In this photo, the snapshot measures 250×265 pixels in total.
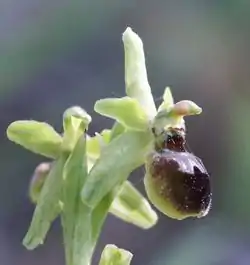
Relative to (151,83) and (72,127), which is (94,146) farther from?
(151,83)

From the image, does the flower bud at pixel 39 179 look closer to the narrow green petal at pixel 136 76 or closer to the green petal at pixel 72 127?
the green petal at pixel 72 127

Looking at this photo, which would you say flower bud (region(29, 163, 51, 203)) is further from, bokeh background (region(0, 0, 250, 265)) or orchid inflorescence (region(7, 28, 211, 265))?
bokeh background (region(0, 0, 250, 265))

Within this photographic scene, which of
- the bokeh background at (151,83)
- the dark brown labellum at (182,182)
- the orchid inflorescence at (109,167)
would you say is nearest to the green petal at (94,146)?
the orchid inflorescence at (109,167)

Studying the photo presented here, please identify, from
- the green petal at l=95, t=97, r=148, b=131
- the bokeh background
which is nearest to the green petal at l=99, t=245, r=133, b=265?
the green petal at l=95, t=97, r=148, b=131

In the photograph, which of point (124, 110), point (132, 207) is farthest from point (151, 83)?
point (124, 110)

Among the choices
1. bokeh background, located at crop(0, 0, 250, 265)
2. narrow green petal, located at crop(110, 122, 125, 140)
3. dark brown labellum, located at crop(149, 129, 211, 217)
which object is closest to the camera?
dark brown labellum, located at crop(149, 129, 211, 217)

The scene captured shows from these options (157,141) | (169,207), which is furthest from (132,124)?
(169,207)

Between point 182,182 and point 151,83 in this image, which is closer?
point 182,182
